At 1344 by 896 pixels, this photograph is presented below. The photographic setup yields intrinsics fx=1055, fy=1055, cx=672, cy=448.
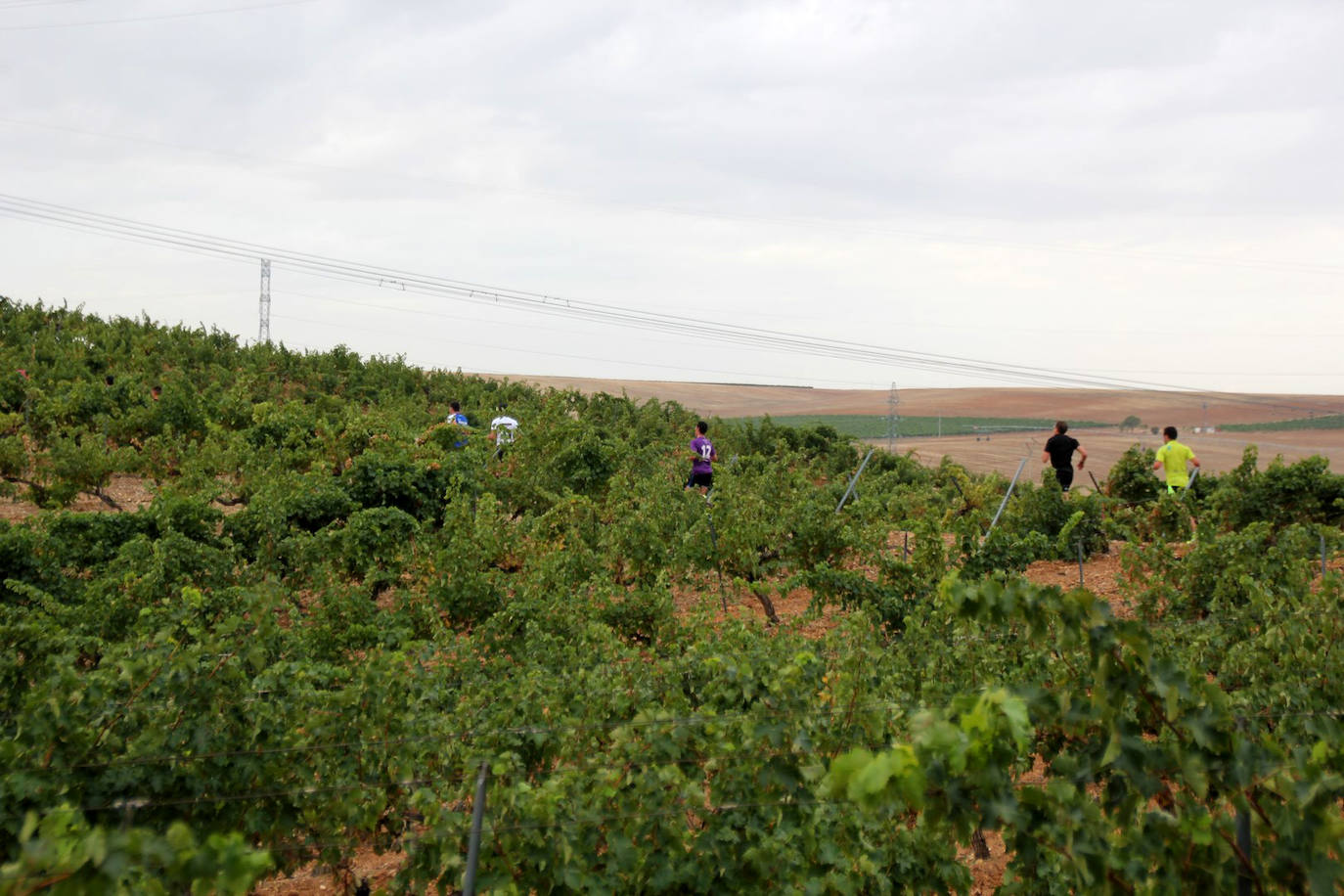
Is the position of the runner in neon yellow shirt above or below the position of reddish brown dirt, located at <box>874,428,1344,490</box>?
above

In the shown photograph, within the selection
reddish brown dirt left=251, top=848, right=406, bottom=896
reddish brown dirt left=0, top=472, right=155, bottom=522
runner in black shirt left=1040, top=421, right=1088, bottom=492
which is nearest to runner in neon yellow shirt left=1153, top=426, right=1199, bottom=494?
runner in black shirt left=1040, top=421, right=1088, bottom=492

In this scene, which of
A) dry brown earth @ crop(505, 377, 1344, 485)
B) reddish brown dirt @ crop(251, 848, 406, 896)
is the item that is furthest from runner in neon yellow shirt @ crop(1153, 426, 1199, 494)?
dry brown earth @ crop(505, 377, 1344, 485)

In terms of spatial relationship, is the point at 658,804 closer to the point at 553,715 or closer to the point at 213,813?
the point at 553,715

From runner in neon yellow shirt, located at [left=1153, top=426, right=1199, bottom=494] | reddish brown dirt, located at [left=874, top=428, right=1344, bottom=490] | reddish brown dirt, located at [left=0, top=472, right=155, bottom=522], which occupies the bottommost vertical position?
reddish brown dirt, located at [left=0, top=472, right=155, bottom=522]

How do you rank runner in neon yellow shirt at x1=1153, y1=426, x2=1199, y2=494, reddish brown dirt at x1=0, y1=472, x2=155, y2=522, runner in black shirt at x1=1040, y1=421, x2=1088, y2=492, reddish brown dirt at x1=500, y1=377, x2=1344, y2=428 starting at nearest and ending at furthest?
runner in neon yellow shirt at x1=1153, y1=426, x2=1199, y2=494
runner in black shirt at x1=1040, y1=421, x2=1088, y2=492
reddish brown dirt at x1=0, y1=472, x2=155, y2=522
reddish brown dirt at x1=500, y1=377, x2=1344, y2=428

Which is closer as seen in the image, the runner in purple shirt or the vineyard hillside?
the vineyard hillside

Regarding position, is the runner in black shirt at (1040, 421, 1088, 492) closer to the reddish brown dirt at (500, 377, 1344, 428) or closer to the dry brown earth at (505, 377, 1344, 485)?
the dry brown earth at (505, 377, 1344, 485)

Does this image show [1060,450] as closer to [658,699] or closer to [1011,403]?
[658,699]

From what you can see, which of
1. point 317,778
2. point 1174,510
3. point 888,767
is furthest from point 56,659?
point 1174,510

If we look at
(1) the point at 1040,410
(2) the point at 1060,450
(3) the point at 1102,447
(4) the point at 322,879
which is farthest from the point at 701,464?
(1) the point at 1040,410

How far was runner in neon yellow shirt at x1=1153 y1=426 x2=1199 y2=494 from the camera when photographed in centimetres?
1319

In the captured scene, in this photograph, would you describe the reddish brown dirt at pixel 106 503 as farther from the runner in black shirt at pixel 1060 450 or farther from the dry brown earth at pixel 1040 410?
the dry brown earth at pixel 1040 410

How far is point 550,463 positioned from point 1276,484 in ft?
29.1

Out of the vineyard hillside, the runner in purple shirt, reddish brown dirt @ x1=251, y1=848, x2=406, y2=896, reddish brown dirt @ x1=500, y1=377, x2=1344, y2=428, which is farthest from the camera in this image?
reddish brown dirt @ x1=500, y1=377, x2=1344, y2=428
